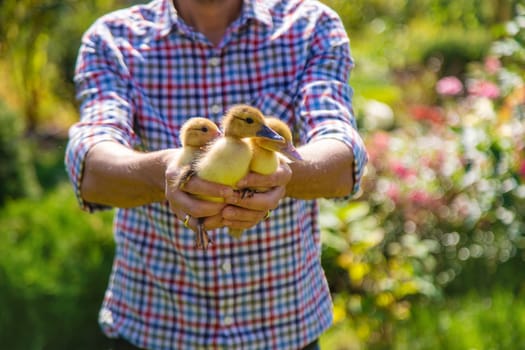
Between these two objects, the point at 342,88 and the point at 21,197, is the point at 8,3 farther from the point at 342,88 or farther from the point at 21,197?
the point at 342,88

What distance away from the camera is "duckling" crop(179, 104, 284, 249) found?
60.3 inches

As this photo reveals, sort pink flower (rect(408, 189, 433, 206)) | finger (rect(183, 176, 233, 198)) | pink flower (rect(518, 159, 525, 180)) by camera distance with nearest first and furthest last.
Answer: finger (rect(183, 176, 233, 198)), pink flower (rect(518, 159, 525, 180)), pink flower (rect(408, 189, 433, 206))

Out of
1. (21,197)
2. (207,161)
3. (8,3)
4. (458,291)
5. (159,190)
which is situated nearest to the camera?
(207,161)

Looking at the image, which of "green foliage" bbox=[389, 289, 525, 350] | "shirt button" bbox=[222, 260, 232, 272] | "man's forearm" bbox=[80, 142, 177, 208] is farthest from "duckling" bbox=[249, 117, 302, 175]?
"green foliage" bbox=[389, 289, 525, 350]

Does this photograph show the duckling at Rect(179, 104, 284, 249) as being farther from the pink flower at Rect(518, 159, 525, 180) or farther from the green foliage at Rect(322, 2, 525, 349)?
the pink flower at Rect(518, 159, 525, 180)

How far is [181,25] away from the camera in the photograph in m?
2.21

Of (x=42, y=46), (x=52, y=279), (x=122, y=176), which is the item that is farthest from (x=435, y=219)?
(x=42, y=46)

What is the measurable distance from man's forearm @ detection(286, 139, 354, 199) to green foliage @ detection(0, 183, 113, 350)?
2385mm

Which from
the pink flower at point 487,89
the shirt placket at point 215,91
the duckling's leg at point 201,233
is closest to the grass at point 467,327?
the pink flower at point 487,89

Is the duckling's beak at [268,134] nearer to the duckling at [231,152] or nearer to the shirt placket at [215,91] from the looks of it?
the duckling at [231,152]

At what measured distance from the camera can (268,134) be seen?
156 cm

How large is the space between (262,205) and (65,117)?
11.6 metres

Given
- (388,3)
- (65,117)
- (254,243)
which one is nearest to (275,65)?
(254,243)

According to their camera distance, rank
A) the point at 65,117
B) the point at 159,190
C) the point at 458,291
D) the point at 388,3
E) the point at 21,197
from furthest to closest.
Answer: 1. the point at 388,3
2. the point at 65,117
3. the point at 21,197
4. the point at 458,291
5. the point at 159,190
